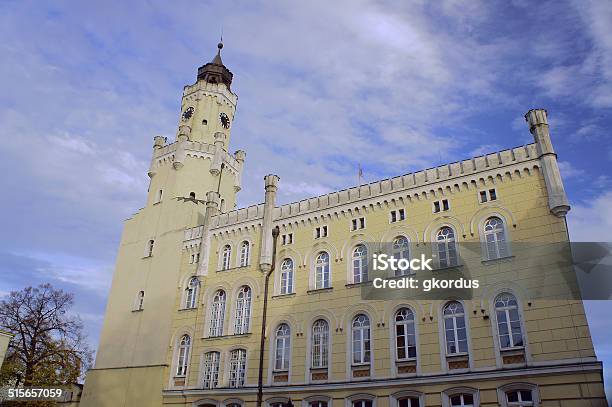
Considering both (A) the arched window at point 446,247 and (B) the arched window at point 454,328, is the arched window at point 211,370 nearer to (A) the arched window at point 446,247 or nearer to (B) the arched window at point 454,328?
(B) the arched window at point 454,328

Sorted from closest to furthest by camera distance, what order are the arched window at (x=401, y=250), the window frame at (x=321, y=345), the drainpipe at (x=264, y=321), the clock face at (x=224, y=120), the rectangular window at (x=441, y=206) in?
1. the rectangular window at (x=441, y=206)
2. the arched window at (x=401, y=250)
3. the window frame at (x=321, y=345)
4. the drainpipe at (x=264, y=321)
5. the clock face at (x=224, y=120)

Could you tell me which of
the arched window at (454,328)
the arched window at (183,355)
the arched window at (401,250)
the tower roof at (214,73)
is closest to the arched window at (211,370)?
the arched window at (183,355)

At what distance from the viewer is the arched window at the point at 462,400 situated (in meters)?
22.9

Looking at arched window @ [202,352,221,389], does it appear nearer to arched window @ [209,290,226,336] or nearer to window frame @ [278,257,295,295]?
arched window @ [209,290,226,336]

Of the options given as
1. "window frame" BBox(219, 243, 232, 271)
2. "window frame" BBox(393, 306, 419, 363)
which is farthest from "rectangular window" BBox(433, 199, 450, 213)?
"window frame" BBox(219, 243, 232, 271)

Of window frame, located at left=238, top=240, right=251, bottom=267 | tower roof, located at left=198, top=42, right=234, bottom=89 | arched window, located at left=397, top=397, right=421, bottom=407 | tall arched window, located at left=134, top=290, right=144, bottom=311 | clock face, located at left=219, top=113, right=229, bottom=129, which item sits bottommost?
arched window, located at left=397, top=397, right=421, bottom=407

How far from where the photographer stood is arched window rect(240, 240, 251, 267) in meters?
34.7

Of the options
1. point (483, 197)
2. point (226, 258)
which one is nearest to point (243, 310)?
point (226, 258)

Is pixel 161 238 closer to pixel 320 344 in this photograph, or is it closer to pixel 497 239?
pixel 320 344

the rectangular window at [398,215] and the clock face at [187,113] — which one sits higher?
the clock face at [187,113]

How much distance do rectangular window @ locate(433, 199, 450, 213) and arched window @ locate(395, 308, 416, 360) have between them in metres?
6.10

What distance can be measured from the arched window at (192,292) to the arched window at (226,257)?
247 centimetres

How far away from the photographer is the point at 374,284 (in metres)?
27.9

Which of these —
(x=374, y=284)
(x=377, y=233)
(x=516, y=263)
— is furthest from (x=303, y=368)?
(x=516, y=263)
